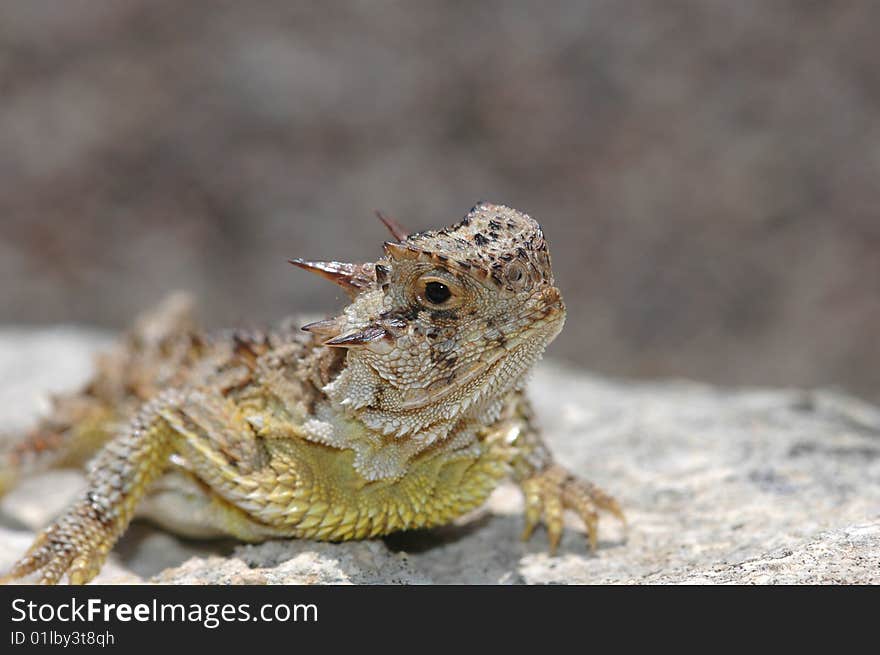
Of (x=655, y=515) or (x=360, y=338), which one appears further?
(x=655, y=515)

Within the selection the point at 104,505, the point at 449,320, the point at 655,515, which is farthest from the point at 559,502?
the point at 104,505

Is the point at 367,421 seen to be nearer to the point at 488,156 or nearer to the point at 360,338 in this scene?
the point at 360,338

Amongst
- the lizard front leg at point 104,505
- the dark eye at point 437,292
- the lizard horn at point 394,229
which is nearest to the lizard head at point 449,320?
the dark eye at point 437,292

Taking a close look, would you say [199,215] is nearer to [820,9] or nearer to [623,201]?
[623,201]

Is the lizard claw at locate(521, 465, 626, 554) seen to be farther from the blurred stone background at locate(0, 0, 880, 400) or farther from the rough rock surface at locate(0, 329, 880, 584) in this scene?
the blurred stone background at locate(0, 0, 880, 400)

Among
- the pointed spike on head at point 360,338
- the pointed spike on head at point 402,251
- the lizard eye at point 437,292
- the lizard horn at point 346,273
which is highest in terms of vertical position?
the lizard horn at point 346,273

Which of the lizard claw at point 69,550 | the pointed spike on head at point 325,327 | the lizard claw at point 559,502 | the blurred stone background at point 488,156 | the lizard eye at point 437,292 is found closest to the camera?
the lizard eye at point 437,292

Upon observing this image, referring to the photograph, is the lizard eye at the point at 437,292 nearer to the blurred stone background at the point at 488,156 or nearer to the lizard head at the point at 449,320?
the lizard head at the point at 449,320
